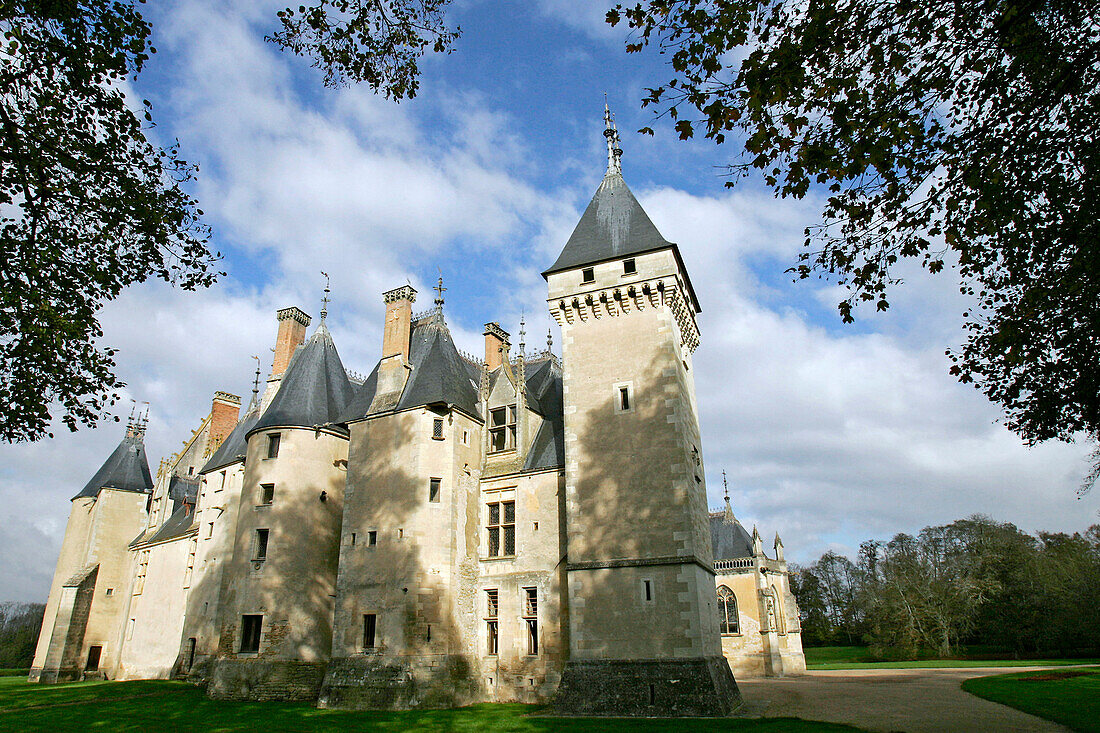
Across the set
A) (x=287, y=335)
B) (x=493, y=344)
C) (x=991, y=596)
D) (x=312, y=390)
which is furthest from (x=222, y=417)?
(x=991, y=596)

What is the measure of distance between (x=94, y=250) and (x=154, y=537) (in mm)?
31106

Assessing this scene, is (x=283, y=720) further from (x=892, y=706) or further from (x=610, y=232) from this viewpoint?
(x=610, y=232)

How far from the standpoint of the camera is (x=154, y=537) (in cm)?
3572

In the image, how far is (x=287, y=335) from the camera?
103ft

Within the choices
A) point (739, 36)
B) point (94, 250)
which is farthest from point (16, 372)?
point (739, 36)

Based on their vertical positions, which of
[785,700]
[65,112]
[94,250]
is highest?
[65,112]

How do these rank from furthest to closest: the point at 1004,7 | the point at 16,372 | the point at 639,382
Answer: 1. the point at 639,382
2. the point at 16,372
3. the point at 1004,7

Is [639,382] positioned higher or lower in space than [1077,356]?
higher

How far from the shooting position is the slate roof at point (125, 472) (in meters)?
40.3

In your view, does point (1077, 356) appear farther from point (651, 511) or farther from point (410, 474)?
point (410, 474)

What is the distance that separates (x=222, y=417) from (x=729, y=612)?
102ft

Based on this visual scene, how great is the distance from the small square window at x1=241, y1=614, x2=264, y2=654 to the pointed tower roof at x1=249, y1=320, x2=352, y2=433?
269 inches

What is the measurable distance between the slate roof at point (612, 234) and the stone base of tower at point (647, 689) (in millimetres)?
13127

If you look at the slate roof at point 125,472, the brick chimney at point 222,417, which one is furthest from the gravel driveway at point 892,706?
the slate roof at point 125,472
